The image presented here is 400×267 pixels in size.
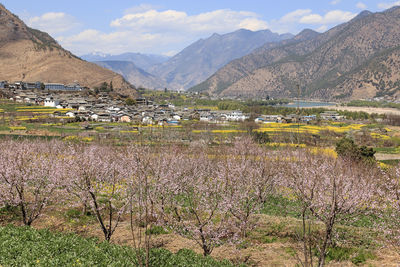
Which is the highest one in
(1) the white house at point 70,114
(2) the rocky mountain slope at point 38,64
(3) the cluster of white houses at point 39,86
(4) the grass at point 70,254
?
(2) the rocky mountain slope at point 38,64

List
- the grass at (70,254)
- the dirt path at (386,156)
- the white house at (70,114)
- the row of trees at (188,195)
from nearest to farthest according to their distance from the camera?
the grass at (70,254)
the row of trees at (188,195)
the dirt path at (386,156)
the white house at (70,114)

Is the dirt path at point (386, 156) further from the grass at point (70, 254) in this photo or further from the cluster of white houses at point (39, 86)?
the cluster of white houses at point (39, 86)

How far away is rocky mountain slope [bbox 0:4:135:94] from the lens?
15538 cm

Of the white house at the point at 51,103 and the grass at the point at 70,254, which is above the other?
the white house at the point at 51,103

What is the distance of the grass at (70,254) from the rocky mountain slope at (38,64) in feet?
518

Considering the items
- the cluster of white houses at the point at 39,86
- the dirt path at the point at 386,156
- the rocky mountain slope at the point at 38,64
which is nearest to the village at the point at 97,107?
the cluster of white houses at the point at 39,86

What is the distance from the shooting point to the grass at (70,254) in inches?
398

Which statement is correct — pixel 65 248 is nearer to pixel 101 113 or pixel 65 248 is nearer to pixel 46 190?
pixel 46 190

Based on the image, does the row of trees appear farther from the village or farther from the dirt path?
the village

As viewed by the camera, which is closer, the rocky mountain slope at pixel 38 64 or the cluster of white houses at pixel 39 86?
the cluster of white houses at pixel 39 86

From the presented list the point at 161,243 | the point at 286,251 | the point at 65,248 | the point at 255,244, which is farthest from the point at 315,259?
the point at 65,248

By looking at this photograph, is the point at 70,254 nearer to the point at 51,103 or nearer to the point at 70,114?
the point at 70,114

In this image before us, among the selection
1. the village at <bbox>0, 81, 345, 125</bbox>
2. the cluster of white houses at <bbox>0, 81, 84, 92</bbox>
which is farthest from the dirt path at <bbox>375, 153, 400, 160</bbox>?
the cluster of white houses at <bbox>0, 81, 84, 92</bbox>

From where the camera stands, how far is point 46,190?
713 inches
